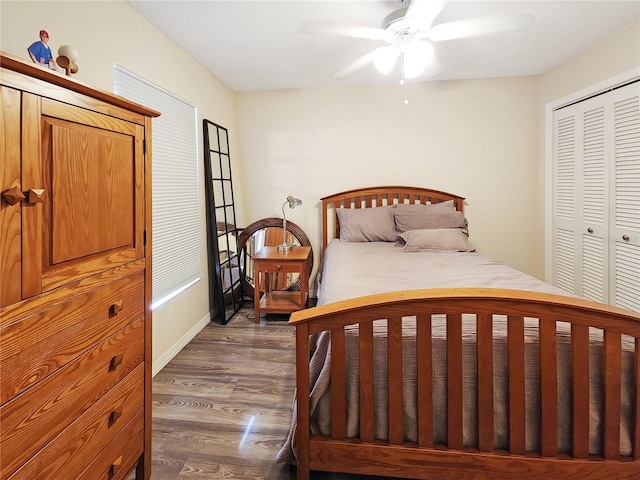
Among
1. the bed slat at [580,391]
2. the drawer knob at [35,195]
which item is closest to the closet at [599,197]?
the bed slat at [580,391]

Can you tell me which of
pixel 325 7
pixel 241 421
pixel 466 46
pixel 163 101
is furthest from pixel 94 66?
pixel 466 46

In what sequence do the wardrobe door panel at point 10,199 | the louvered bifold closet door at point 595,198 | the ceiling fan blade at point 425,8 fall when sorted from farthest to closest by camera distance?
the louvered bifold closet door at point 595,198
the ceiling fan blade at point 425,8
the wardrobe door panel at point 10,199

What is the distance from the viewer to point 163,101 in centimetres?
255

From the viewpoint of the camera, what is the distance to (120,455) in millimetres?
1312

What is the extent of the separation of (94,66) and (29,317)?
1.52m

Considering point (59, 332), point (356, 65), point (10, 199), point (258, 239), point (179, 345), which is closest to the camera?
point (10, 199)

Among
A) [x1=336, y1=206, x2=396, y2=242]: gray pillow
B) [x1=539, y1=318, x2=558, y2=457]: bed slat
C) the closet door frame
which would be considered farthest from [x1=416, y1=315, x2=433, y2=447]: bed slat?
the closet door frame

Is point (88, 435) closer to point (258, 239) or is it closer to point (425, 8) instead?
point (425, 8)

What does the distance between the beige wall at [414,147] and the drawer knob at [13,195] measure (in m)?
3.14

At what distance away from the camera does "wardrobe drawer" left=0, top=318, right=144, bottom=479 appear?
0.87 metres

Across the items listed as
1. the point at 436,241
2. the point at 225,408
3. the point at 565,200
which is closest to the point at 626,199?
the point at 565,200

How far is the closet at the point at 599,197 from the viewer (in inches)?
102

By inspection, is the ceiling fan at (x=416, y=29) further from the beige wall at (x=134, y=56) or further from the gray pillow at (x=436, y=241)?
the gray pillow at (x=436, y=241)

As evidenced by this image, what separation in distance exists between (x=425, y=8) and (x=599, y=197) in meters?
2.23
